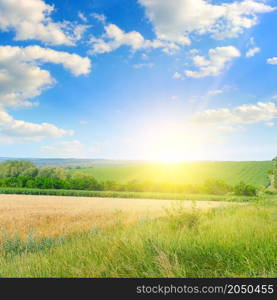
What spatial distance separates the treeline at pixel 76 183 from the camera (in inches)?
1570

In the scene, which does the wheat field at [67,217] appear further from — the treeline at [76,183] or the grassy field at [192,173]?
the grassy field at [192,173]

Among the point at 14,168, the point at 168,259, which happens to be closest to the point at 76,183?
the point at 14,168

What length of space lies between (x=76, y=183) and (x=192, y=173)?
21166 millimetres

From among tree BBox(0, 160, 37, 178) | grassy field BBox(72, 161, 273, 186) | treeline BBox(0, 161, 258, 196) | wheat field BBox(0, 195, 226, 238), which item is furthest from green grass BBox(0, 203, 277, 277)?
tree BBox(0, 160, 37, 178)

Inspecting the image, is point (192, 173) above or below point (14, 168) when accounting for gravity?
below

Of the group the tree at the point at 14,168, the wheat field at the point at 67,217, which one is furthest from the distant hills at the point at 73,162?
the wheat field at the point at 67,217

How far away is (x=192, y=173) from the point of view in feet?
176

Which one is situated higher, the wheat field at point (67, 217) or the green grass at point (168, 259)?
the green grass at point (168, 259)

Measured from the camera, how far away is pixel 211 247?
3.90 meters

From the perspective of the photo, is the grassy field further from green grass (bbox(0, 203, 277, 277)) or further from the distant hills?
green grass (bbox(0, 203, 277, 277))

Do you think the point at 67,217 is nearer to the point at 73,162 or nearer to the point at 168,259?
the point at 168,259

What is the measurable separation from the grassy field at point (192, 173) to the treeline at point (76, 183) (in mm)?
5187
